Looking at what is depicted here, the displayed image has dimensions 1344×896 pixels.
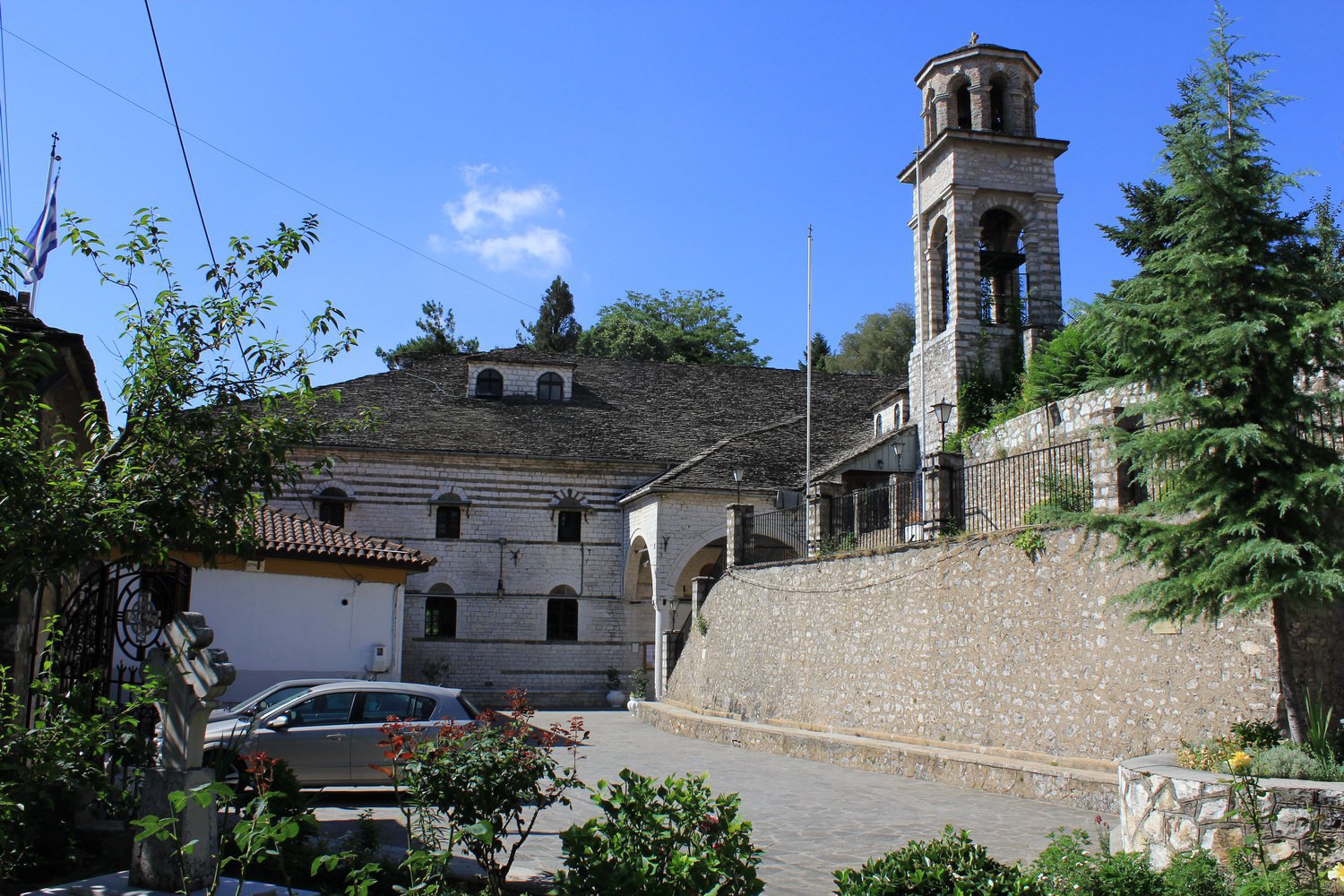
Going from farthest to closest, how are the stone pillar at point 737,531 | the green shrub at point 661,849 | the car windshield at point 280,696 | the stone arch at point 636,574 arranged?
1. the stone arch at point 636,574
2. the stone pillar at point 737,531
3. the car windshield at point 280,696
4. the green shrub at point 661,849

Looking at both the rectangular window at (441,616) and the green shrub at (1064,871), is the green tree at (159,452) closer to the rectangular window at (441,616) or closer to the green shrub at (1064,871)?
the green shrub at (1064,871)

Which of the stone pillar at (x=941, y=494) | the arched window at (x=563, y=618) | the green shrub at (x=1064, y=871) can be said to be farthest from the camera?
the arched window at (x=563, y=618)

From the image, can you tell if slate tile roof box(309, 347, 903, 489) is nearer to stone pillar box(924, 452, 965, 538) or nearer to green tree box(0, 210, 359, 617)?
stone pillar box(924, 452, 965, 538)

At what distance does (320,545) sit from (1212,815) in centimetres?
1746

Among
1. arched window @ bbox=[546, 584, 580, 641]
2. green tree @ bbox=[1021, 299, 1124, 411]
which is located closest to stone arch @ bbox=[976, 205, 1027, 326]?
green tree @ bbox=[1021, 299, 1124, 411]

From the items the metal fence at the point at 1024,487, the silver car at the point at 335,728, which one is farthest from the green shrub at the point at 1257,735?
the silver car at the point at 335,728

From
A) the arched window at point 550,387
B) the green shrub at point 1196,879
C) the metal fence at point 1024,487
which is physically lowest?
the green shrub at point 1196,879

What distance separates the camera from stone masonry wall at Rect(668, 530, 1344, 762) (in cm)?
1091

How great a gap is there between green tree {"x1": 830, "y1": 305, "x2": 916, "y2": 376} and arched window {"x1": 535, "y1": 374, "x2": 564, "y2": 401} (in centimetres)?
2858

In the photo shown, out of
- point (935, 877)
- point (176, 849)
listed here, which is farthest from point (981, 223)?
point (176, 849)

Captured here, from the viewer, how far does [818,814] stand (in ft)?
36.0

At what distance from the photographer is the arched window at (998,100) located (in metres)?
25.7

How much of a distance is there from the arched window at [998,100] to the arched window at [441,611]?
19.7 m

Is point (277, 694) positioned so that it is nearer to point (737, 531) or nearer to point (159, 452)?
point (159, 452)
